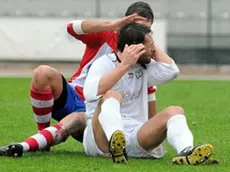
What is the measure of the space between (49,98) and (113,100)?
1140mm

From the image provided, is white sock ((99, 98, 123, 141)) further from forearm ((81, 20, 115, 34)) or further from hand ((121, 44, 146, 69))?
forearm ((81, 20, 115, 34))

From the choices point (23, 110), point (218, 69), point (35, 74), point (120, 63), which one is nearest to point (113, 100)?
point (120, 63)

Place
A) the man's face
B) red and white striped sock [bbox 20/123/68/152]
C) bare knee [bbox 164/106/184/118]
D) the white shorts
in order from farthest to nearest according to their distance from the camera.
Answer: red and white striped sock [bbox 20/123/68/152] → the white shorts → the man's face → bare knee [bbox 164/106/184/118]

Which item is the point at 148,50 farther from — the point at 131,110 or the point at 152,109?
the point at 152,109

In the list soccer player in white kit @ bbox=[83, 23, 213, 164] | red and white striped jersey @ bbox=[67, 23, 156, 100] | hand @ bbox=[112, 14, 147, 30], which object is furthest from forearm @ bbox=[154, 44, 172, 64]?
red and white striped jersey @ bbox=[67, 23, 156, 100]

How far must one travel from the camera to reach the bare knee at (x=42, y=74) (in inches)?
296

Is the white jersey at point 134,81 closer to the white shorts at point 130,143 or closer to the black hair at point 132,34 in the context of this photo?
the white shorts at point 130,143

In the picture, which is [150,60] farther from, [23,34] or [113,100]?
[23,34]

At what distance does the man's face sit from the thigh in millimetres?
949

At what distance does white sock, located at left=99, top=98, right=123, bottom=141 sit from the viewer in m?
6.62

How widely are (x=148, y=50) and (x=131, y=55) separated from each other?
0.93 ft

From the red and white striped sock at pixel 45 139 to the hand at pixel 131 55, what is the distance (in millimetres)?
1131

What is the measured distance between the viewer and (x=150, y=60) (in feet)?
23.7

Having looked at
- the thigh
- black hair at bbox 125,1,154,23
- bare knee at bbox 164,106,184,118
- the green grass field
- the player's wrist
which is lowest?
the green grass field
